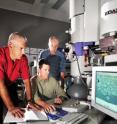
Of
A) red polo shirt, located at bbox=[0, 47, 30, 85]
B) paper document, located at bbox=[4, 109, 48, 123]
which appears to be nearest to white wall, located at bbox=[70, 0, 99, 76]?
red polo shirt, located at bbox=[0, 47, 30, 85]

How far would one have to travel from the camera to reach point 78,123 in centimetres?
106

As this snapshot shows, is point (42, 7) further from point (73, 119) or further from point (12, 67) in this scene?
point (73, 119)

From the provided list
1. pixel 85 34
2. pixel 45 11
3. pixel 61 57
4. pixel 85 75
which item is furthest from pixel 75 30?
pixel 45 11

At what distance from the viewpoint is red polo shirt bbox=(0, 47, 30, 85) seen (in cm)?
168

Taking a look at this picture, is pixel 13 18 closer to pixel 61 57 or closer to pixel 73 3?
pixel 61 57

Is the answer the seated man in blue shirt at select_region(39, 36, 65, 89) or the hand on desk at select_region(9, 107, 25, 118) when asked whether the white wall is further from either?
the seated man in blue shirt at select_region(39, 36, 65, 89)

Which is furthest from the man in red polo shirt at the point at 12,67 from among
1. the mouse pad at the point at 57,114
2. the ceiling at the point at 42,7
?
the ceiling at the point at 42,7

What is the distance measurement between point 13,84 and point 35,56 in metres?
3.35

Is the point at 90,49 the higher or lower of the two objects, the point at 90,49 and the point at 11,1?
the lower

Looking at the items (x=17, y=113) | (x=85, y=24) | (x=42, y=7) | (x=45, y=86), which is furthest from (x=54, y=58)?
(x=42, y=7)

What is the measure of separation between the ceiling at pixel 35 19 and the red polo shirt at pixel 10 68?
317 cm

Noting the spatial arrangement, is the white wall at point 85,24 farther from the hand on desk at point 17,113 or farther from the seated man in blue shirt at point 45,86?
the hand on desk at point 17,113

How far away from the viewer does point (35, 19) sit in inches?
212

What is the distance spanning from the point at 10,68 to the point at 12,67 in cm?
2
